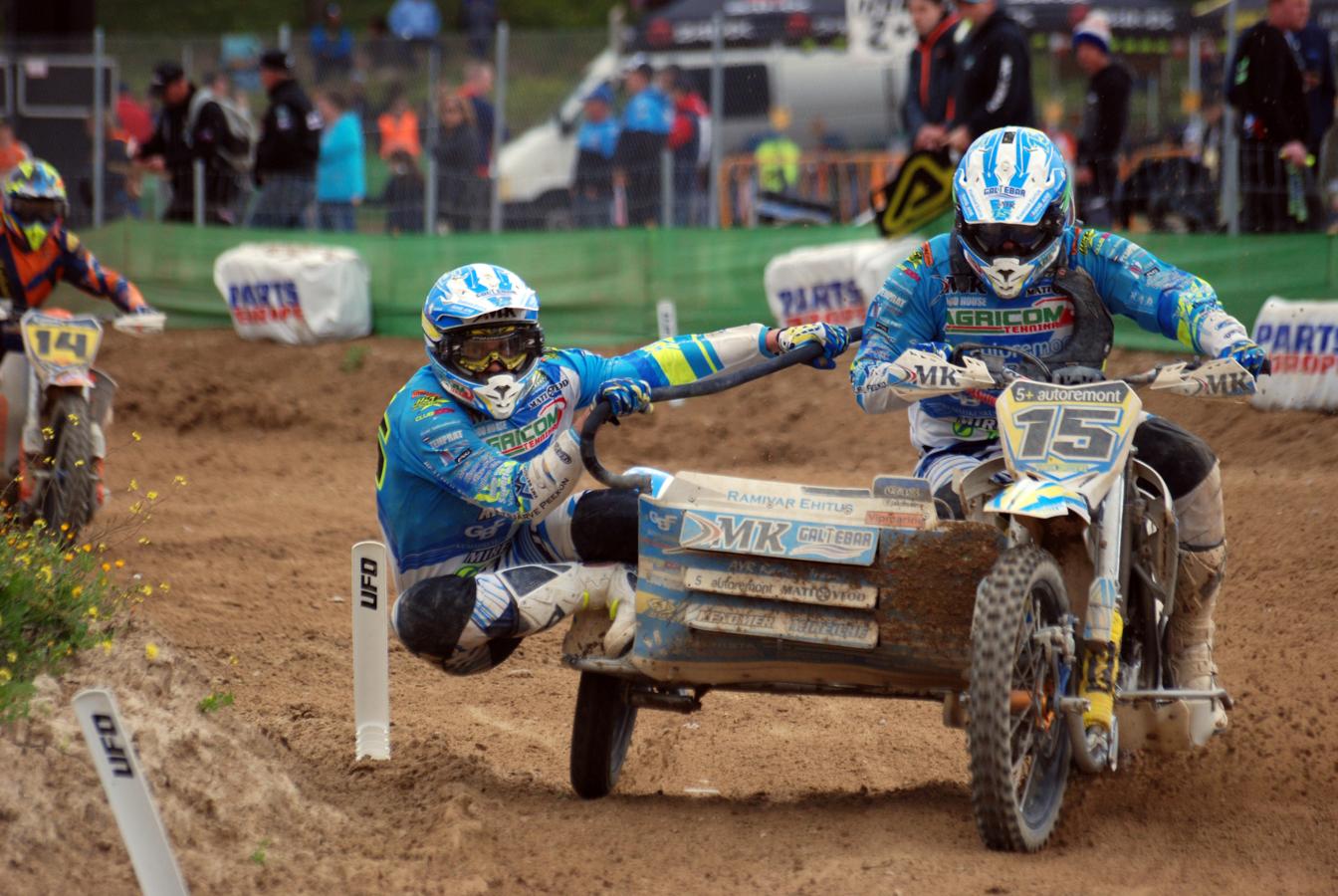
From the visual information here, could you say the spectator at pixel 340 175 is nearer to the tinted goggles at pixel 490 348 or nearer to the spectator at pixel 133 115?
the spectator at pixel 133 115

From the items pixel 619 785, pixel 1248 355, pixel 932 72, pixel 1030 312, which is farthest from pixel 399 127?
pixel 1248 355

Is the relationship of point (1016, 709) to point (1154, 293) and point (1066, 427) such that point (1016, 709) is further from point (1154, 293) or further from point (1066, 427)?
point (1154, 293)

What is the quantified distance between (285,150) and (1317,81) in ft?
30.8

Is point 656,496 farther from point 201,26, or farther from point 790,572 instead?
point 201,26

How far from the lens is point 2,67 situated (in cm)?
1898

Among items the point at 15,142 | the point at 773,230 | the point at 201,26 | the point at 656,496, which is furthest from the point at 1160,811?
the point at 201,26

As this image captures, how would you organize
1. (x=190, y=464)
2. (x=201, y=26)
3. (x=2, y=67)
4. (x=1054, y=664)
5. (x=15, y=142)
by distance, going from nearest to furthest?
(x=1054, y=664) < (x=190, y=464) < (x=15, y=142) < (x=2, y=67) < (x=201, y=26)

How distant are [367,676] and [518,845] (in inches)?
41.6

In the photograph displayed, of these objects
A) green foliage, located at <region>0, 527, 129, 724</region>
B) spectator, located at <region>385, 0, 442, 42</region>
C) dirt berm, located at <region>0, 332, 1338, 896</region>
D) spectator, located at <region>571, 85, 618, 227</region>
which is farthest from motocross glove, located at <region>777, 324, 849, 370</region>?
spectator, located at <region>385, 0, 442, 42</region>

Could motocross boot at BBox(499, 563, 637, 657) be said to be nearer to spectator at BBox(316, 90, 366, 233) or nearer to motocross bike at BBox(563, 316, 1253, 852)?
motocross bike at BBox(563, 316, 1253, 852)

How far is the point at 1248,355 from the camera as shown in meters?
4.96

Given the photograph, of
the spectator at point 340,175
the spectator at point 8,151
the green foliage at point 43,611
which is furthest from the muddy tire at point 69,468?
the spectator at point 8,151

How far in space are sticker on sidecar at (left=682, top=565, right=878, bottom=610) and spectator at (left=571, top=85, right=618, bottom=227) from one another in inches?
440

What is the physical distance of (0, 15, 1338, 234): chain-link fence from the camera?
1595 cm
